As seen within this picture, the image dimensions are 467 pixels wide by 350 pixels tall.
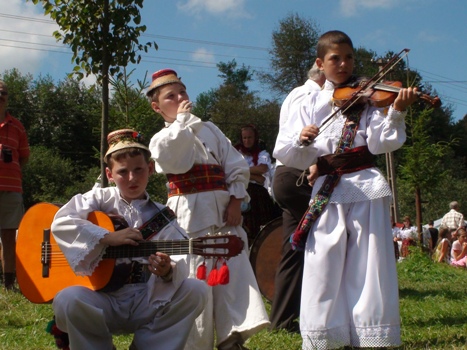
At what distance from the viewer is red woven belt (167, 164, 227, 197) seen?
461 centimetres

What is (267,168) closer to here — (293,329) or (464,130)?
(293,329)

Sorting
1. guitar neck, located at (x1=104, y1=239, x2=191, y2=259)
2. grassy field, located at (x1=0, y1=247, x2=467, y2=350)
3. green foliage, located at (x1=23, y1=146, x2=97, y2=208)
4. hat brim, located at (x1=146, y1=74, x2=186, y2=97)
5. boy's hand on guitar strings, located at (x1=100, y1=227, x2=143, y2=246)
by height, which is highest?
green foliage, located at (x1=23, y1=146, x2=97, y2=208)

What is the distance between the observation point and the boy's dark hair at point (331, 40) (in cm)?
457

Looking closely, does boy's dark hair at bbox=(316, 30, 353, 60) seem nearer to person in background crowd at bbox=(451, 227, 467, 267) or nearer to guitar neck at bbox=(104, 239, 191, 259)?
guitar neck at bbox=(104, 239, 191, 259)

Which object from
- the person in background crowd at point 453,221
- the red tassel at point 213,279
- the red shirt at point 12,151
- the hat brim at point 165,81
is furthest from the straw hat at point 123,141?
the person in background crowd at point 453,221

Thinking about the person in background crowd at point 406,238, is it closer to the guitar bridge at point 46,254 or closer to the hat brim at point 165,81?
the hat brim at point 165,81

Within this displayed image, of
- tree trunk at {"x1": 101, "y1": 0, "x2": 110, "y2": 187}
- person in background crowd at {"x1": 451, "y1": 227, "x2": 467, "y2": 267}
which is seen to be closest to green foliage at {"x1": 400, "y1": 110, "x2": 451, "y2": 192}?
person in background crowd at {"x1": 451, "y1": 227, "x2": 467, "y2": 267}

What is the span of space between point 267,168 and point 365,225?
3.47 metres

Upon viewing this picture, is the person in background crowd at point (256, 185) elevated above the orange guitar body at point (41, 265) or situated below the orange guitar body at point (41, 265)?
above

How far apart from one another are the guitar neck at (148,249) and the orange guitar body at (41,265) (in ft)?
0.20

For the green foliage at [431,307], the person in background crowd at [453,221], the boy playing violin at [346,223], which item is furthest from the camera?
the person in background crowd at [453,221]

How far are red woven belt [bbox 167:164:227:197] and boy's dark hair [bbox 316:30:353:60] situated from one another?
1.00 m

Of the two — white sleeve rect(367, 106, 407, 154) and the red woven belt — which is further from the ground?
white sleeve rect(367, 106, 407, 154)

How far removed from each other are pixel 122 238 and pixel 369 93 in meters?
1.71
